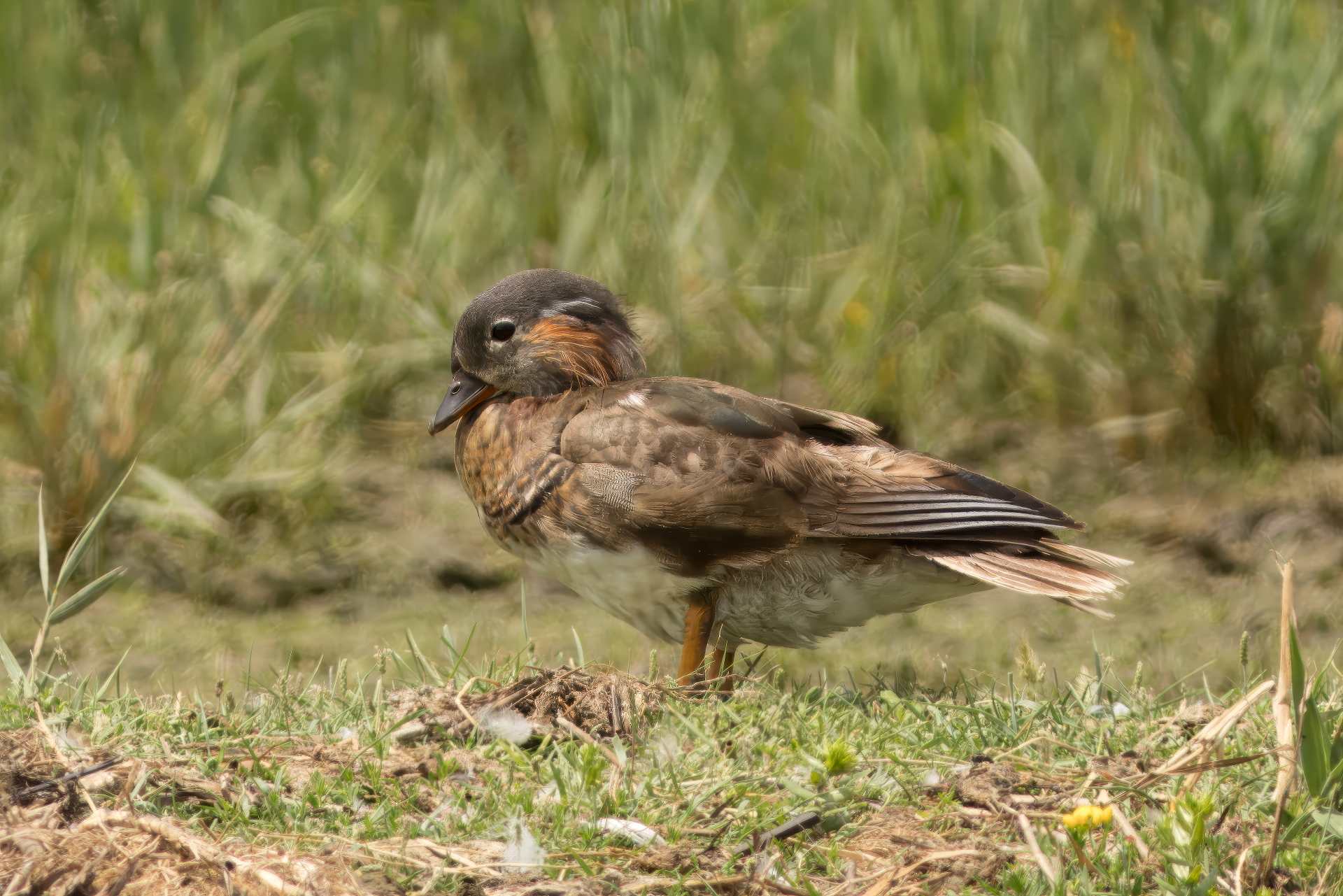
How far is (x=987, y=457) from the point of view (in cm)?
602

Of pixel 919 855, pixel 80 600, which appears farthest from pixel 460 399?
pixel 919 855

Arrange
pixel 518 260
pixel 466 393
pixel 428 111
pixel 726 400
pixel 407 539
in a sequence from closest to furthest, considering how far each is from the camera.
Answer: pixel 726 400
pixel 466 393
pixel 407 539
pixel 518 260
pixel 428 111

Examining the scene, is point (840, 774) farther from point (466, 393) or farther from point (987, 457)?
point (987, 457)

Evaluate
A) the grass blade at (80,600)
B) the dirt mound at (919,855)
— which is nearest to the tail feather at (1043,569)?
the dirt mound at (919,855)

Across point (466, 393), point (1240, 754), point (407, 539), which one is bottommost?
point (407, 539)

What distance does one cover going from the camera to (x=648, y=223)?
251 inches

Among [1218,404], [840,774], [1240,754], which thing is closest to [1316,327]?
[1218,404]

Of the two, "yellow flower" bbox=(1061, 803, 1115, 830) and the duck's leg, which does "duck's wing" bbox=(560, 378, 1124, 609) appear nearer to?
the duck's leg

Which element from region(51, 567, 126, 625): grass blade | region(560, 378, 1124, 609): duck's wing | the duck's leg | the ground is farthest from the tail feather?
region(51, 567, 126, 625): grass blade

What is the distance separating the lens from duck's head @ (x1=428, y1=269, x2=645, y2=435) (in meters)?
4.68

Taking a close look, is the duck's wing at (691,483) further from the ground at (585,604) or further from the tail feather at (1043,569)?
the ground at (585,604)

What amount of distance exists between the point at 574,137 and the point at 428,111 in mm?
705

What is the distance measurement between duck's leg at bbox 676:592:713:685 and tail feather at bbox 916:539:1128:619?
55 cm

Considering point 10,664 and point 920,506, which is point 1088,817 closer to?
point 920,506
